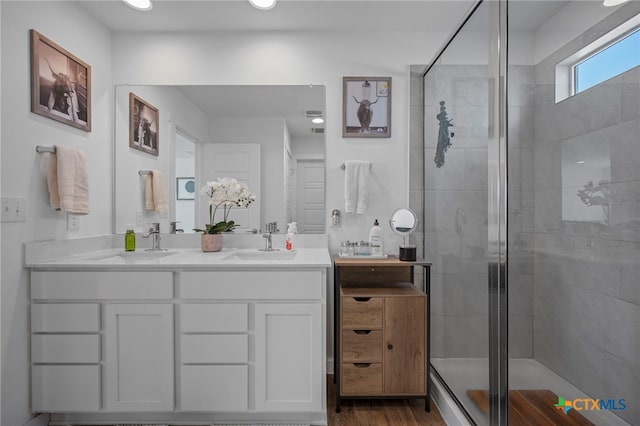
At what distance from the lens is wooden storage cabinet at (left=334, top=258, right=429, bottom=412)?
1.95 meters

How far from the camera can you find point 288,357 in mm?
1759

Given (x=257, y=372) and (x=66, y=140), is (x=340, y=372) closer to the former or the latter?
(x=257, y=372)

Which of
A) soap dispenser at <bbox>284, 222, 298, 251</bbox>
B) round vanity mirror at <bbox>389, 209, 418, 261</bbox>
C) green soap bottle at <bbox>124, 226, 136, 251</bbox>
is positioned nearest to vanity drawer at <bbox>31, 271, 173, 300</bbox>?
green soap bottle at <bbox>124, 226, 136, 251</bbox>

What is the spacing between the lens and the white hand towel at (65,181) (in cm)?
180

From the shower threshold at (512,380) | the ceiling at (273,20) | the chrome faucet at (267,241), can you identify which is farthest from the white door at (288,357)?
the ceiling at (273,20)

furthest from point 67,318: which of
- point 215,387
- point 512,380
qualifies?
point 512,380

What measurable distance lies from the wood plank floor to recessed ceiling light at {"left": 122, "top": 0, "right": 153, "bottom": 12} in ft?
8.30

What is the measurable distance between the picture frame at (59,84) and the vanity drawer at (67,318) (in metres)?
0.97

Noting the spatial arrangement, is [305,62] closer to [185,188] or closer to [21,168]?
[185,188]

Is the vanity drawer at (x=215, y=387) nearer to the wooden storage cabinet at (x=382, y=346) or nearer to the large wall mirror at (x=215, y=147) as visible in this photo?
the wooden storage cabinet at (x=382, y=346)

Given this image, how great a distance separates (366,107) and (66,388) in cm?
232

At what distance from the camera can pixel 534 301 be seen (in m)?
1.24

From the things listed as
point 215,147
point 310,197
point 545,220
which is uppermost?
point 215,147

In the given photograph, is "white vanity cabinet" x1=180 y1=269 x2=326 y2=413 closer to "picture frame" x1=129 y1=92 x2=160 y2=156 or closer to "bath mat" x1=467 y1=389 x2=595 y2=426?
"bath mat" x1=467 y1=389 x2=595 y2=426
